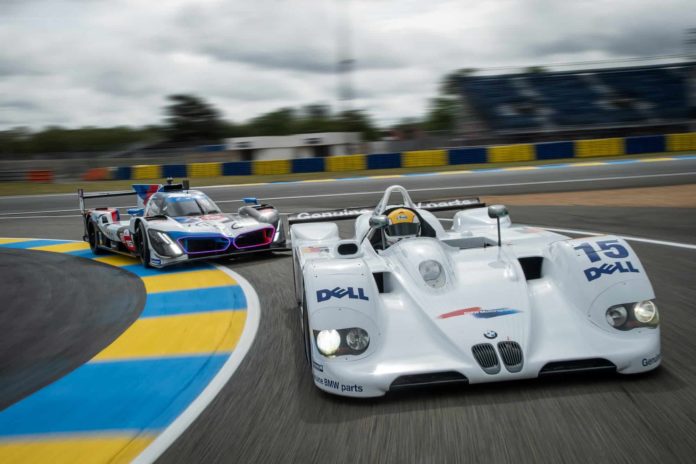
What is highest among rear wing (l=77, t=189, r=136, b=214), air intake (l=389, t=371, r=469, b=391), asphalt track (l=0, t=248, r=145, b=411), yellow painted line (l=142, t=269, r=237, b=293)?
rear wing (l=77, t=189, r=136, b=214)

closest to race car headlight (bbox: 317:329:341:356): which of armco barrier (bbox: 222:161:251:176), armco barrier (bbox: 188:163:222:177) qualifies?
armco barrier (bbox: 222:161:251:176)

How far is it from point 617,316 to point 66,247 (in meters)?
11.4

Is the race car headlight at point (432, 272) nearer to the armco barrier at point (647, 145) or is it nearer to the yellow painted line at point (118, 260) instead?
the yellow painted line at point (118, 260)

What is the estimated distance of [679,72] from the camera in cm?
4041

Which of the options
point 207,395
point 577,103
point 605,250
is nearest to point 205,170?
point 577,103

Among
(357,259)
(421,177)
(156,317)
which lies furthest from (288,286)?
(421,177)

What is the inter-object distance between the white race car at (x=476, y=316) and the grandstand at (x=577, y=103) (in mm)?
31603

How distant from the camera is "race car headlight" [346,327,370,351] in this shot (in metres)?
4.06

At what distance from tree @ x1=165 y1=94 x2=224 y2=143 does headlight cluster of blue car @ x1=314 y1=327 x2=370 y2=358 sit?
9360 centimetres

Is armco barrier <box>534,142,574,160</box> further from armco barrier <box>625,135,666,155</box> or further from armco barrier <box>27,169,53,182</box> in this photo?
armco barrier <box>27,169,53,182</box>

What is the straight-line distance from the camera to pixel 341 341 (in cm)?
406

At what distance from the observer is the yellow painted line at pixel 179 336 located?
5461 mm

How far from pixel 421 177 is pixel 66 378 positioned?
65.1 feet

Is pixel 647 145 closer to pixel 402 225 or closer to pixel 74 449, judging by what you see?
pixel 402 225
